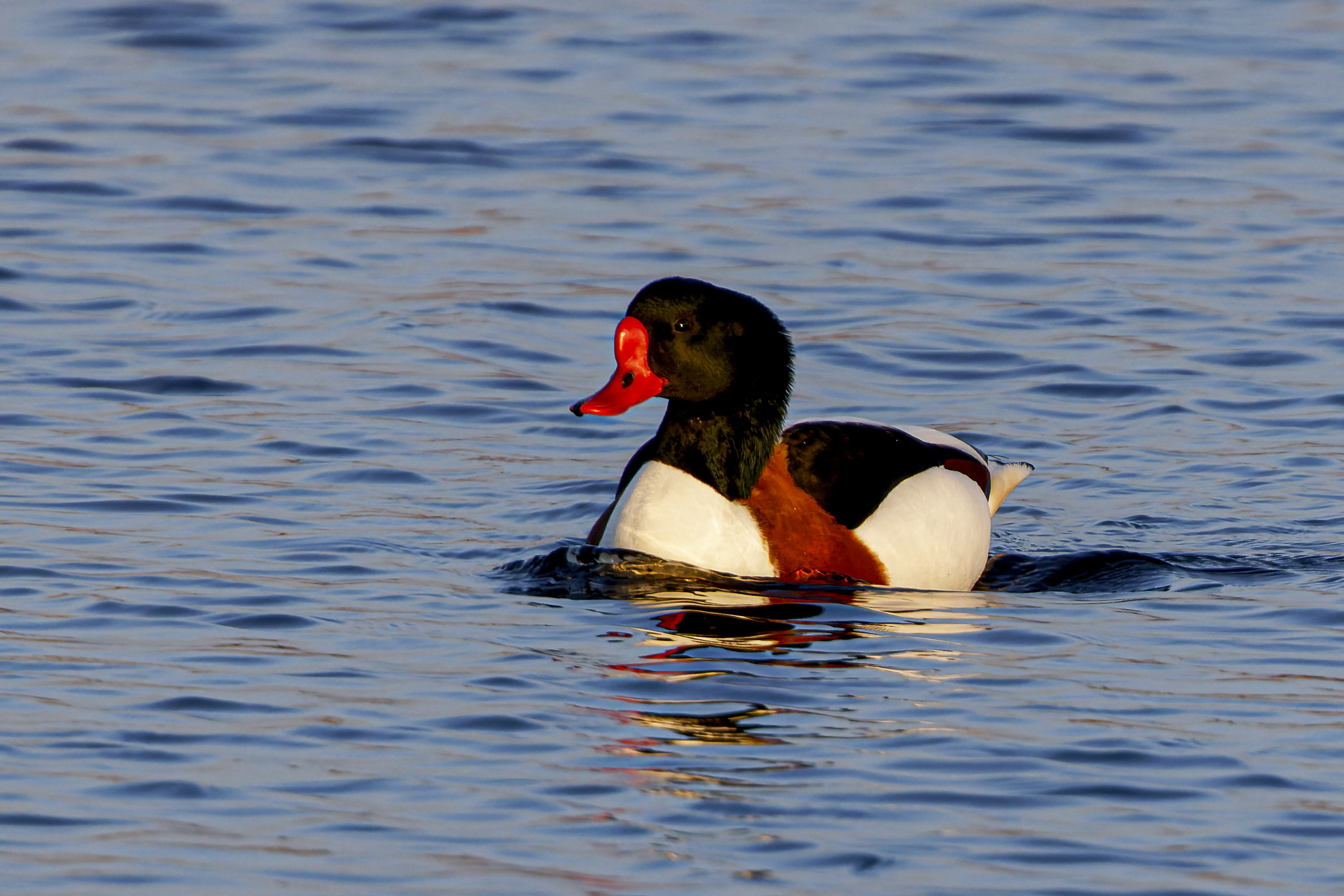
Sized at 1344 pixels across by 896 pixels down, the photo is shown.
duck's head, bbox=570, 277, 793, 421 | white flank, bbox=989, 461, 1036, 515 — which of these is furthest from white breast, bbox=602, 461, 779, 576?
white flank, bbox=989, 461, 1036, 515

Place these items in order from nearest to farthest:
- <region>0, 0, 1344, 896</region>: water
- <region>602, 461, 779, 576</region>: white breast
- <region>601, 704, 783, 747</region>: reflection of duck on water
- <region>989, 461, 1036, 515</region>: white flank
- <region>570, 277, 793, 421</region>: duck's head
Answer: <region>0, 0, 1344, 896</region>: water < <region>601, 704, 783, 747</region>: reflection of duck on water < <region>602, 461, 779, 576</region>: white breast < <region>570, 277, 793, 421</region>: duck's head < <region>989, 461, 1036, 515</region>: white flank

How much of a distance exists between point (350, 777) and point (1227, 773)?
2.56 m

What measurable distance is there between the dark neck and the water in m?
0.50

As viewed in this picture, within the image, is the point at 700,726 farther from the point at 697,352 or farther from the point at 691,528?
the point at 697,352

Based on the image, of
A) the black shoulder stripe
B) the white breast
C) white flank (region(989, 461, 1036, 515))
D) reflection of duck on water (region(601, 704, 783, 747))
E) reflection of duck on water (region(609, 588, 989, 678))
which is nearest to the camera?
reflection of duck on water (region(601, 704, 783, 747))

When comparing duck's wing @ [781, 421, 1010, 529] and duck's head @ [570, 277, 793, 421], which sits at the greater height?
duck's head @ [570, 277, 793, 421]

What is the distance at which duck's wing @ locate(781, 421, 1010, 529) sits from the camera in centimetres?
882

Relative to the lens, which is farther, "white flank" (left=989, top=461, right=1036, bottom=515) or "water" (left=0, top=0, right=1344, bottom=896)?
"white flank" (left=989, top=461, right=1036, bottom=515)

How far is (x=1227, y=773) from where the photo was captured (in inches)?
251

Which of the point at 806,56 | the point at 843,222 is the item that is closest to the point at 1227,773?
the point at 843,222

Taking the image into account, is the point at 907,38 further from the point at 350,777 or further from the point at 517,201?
the point at 350,777

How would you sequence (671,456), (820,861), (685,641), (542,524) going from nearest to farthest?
1. (820,861)
2. (685,641)
3. (671,456)
4. (542,524)

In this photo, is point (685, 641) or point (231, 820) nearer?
point (231, 820)

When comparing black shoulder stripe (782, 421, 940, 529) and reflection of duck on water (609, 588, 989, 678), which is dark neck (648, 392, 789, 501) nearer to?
black shoulder stripe (782, 421, 940, 529)
